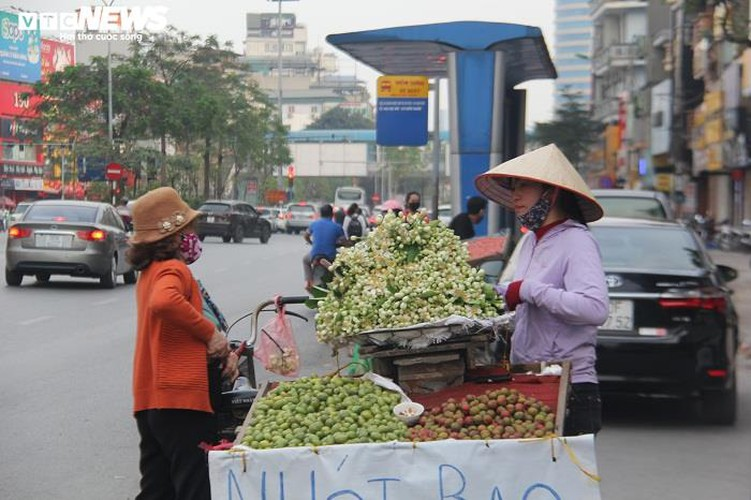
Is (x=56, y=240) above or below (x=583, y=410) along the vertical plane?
below

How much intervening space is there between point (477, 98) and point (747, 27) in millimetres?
4183

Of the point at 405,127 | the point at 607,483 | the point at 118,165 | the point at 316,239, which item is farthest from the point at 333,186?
the point at 607,483

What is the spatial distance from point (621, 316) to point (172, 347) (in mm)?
5163

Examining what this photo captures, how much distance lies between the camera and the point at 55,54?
388 ft

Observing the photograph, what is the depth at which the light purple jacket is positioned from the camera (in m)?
4.97

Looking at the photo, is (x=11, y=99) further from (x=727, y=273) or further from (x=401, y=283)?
(x=401, y=283)

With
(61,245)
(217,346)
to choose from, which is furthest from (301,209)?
(217,346)

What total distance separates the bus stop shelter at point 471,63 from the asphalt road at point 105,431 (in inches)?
190

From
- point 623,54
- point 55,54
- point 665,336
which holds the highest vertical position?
point 55,54

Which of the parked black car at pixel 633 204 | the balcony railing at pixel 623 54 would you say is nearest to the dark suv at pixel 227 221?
the parked black car at pixel 633 204

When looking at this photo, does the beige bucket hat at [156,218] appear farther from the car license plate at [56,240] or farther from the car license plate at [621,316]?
the car license plate at [56,240]

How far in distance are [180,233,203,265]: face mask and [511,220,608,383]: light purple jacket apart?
1.26m
